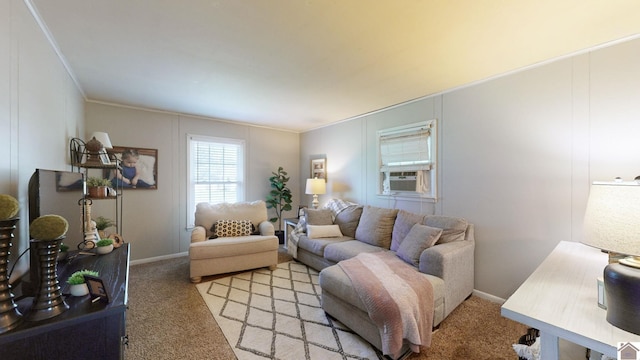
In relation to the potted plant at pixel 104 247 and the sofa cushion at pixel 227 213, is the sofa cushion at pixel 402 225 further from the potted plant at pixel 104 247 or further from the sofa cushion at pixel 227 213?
the potted plant at pixel 104 247

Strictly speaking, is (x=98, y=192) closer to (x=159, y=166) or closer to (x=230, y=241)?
(x=230, y=241)

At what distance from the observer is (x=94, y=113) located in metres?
3.44

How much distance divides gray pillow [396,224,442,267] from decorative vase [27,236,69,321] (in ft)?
8.26

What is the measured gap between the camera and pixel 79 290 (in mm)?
1092

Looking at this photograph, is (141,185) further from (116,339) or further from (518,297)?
(518,297)

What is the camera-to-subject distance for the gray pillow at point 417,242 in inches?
96.7

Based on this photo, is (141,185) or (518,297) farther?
(141,185)

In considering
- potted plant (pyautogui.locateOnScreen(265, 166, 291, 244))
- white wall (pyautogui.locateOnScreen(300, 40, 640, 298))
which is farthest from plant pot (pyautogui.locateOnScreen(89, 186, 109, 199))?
white wall (pyautogui.locateOnScreen(300, 40, 640, 298))

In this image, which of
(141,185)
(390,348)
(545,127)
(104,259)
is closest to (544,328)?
(390,348)

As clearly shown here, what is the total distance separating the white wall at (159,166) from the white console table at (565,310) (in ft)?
14.6

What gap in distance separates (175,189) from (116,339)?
3.51 m

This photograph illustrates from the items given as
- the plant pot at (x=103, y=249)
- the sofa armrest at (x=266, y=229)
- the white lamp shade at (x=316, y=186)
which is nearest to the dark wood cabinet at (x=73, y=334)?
the plant pot at (x=103, y=249)

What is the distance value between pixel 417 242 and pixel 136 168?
13.6ft

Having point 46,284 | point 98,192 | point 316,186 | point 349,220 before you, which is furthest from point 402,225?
point 98,192
